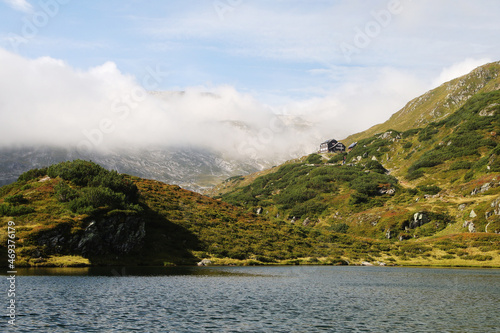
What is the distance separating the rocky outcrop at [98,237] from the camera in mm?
89000

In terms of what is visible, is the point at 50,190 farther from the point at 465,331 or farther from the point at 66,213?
the point at 465,331

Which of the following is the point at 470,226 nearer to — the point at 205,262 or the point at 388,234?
the point at 388,234

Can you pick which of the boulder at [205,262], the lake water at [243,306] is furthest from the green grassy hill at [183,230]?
the lake water at [243,306]

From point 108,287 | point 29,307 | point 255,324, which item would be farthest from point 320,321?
point 108,287

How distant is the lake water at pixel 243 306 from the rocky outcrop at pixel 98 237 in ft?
80.3

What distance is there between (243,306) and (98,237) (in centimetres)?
6354

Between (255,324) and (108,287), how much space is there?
30.3 metres

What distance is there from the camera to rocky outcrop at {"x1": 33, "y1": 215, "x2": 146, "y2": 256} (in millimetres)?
89000

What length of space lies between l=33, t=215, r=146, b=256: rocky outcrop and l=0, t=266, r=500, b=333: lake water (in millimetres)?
24463

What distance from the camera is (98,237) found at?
317ft

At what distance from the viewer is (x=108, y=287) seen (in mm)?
56938

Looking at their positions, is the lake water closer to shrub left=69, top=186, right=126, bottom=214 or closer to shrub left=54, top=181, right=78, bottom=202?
shrub left=69, top=186, right=126, bottom=214

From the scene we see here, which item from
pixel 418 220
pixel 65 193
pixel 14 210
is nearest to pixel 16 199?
pixel 14 210

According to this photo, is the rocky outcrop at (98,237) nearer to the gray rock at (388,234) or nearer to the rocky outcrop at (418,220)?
the gray rock at (388,234)
